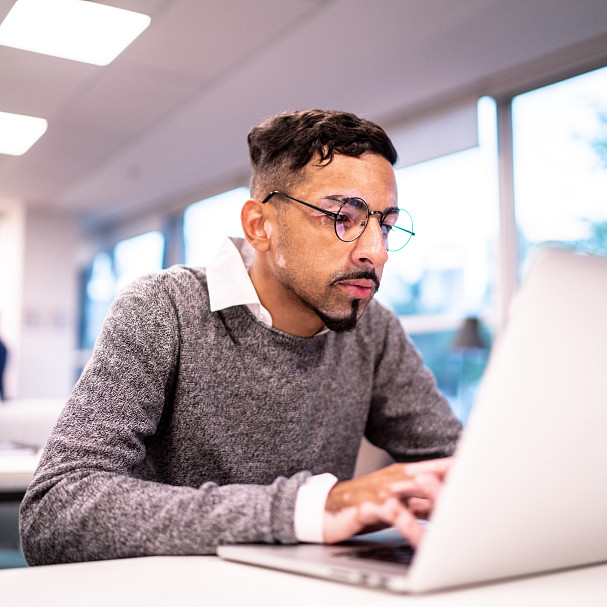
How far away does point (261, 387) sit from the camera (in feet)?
4.19

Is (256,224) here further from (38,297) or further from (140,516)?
(38,297)

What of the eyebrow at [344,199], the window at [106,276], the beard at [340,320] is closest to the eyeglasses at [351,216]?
the eyebrow at [344,199]

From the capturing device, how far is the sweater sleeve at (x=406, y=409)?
4.70 feet

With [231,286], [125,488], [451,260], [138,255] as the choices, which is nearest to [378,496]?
[125,488]

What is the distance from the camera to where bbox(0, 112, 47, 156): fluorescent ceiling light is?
499 cm

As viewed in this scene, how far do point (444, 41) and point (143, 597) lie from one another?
12.1ft

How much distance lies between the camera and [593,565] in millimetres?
773

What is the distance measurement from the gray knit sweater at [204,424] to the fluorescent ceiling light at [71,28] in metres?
2.69

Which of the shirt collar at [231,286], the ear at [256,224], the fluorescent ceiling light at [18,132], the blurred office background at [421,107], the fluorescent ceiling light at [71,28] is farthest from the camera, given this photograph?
the fluorescent ceiling light at [18,132]

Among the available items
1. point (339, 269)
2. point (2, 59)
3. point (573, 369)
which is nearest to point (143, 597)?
point (573, 369)

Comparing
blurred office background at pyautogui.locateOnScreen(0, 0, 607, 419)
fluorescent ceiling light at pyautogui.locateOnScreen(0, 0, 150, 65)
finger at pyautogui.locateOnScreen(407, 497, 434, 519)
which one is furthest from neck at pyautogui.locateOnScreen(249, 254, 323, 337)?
fluorescent ceiling light at pyautogui.locateOnScreen(0, 0, 150, 65)

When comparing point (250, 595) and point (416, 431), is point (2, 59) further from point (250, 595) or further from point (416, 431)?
point (250, 595)

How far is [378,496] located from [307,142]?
2.33 ft

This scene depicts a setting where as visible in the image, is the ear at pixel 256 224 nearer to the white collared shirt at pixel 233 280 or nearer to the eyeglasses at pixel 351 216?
the white collared shirt at pixel 233 280
